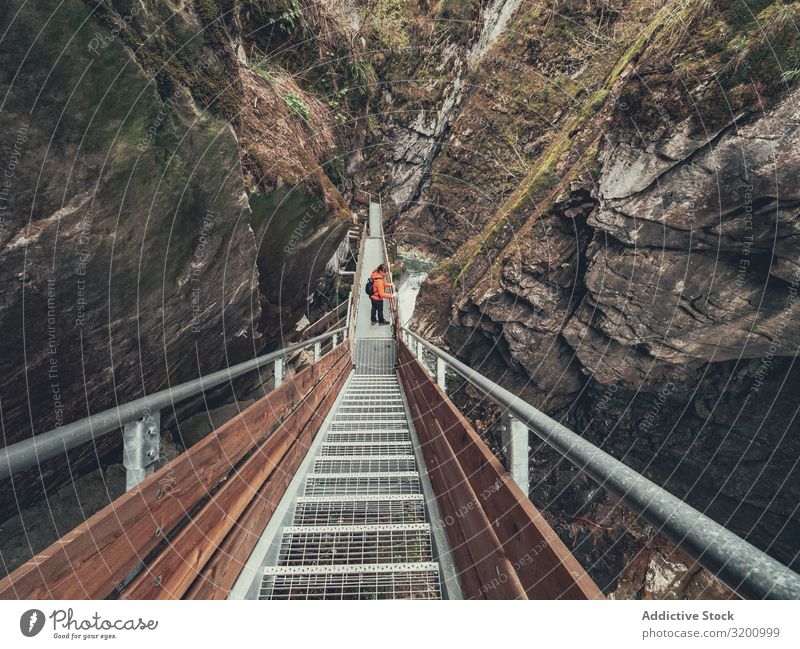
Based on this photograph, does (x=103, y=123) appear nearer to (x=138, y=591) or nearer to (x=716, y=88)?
(x=138, y=591)

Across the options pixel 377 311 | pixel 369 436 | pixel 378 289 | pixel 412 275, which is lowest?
pixel 369 436

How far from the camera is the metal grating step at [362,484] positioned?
8.63 feet

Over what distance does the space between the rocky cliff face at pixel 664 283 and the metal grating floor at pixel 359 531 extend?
8.31 meters

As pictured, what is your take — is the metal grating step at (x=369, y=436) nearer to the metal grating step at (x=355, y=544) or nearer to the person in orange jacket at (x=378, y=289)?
the metal grating step at (x=355, y=544)

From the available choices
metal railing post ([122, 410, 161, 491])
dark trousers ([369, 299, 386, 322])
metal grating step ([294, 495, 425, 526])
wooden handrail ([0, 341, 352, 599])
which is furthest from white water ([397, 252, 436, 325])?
metal railing post ([122, 410, 161, 491])

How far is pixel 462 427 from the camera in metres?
1.97

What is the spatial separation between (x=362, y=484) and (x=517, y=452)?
67.2 inches

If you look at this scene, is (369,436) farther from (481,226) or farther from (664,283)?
(481,226)

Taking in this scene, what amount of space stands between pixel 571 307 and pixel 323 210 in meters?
7.89

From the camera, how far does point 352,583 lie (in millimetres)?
→ 1834

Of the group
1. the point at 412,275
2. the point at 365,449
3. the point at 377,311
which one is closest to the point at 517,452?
the point at 365,449

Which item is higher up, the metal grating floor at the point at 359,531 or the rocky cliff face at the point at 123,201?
the rocky cliff face at the point at 123,201

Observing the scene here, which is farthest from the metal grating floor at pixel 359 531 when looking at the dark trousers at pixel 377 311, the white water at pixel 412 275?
the white water at pixel 412 275

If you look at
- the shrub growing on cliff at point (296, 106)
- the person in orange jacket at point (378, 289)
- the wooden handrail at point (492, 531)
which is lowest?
the wooden handrail at point (492, 531)
